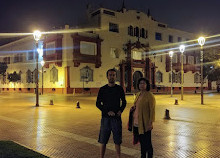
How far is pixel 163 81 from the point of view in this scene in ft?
152

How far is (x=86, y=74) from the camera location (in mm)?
35594

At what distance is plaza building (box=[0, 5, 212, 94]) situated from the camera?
3425 cm

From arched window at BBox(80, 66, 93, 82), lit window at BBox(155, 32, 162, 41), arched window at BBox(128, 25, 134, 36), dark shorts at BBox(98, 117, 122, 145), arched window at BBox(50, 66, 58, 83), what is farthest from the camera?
lit window at BBox(155, 32, 162, 41)

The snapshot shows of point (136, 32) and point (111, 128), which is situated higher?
point (136, 32)

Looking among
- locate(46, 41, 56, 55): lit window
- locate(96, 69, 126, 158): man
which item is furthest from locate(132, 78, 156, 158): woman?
locate(46, 41, 56, 55): lit window

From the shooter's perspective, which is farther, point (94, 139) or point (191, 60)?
point (191, 60)

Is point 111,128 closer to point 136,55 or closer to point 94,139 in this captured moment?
point 94,139

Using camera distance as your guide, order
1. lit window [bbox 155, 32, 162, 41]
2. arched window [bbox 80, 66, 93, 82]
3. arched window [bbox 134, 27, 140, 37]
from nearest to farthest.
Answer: arched window [bbox 80, 66, 93, 82], arched window [bbox 134, 27, 140, 37], lit window [bbox 155, 32, 162, 41]

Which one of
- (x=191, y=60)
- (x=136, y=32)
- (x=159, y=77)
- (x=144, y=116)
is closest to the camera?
(x=144, y=116)

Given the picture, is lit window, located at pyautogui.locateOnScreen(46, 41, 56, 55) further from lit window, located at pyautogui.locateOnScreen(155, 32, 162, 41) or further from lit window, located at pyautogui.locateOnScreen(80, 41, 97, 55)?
lit window, located at pyautogui.locateOnScreen(155, 32, 162, 41)

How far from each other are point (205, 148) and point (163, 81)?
135 feet

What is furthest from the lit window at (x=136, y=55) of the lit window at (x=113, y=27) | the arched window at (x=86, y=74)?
the arched window at (x=86, y=74)

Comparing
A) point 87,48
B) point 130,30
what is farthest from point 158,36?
point 87,48

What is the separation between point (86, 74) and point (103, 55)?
4515mm
